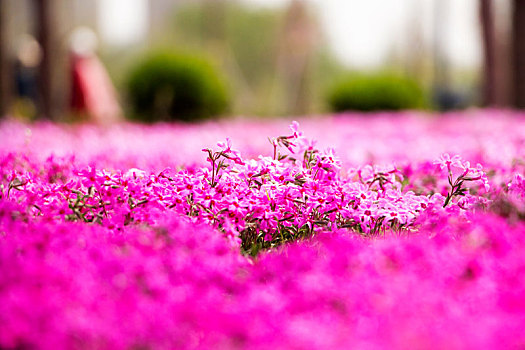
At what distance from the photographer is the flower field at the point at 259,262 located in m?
2.03

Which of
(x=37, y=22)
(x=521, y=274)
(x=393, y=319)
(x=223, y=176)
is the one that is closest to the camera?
(x=393, y=319)

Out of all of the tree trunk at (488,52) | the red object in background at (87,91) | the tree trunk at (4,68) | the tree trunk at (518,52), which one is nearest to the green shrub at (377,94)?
the tree trunk at (488,52)

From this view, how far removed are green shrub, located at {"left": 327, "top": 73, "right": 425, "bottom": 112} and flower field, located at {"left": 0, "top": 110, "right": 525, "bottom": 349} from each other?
A: 11.3 metres

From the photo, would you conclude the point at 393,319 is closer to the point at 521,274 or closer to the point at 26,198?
the point at 521,274

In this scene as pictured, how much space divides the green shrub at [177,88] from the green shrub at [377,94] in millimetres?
3103

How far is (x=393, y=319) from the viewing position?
1.97m

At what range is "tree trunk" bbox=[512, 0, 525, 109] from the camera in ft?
44.7

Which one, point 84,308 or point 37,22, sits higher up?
point 37,22

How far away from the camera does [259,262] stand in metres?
2.83

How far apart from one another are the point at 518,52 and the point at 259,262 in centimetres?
1271

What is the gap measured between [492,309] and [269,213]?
148 centimetres

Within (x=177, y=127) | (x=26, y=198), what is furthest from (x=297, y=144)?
(x=177, y=127)

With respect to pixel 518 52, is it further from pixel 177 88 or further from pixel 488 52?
pixel 177 88

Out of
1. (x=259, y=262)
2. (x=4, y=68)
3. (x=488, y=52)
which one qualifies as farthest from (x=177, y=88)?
(x=259, y=262)
